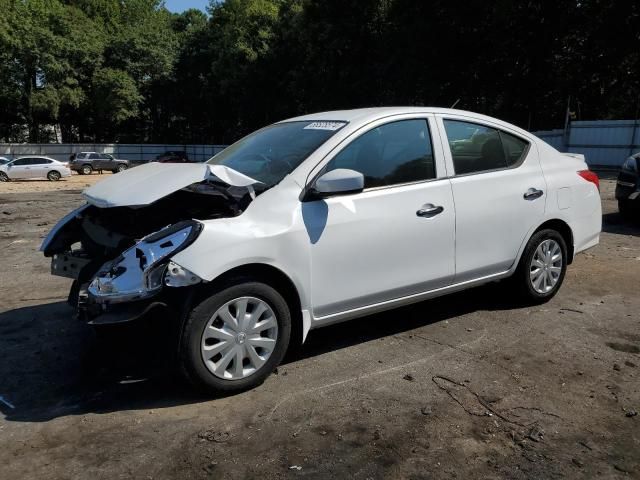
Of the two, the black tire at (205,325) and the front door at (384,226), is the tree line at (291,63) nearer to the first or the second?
the front door at (384,226)

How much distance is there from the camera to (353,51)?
37719 millimetres

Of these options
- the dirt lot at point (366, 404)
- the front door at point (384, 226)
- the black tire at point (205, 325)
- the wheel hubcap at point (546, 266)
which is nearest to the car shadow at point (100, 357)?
the dirt lot at point (366, 404)

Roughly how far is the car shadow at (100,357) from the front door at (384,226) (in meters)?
0.65

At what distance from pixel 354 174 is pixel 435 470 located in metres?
1.85

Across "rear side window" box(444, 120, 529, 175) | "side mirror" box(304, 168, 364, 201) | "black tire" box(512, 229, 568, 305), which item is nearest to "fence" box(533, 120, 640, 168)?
"black tire" box(512, 229, 568, 305)

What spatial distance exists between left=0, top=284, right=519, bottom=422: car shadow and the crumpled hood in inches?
33.6

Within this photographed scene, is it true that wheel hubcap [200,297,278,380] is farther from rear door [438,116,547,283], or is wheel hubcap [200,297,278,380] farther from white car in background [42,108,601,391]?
rear door [438,116,547,283]

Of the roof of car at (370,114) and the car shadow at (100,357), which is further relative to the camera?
the roof of car at (370,114)

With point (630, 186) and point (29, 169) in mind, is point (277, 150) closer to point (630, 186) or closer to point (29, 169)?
point (630, 186)

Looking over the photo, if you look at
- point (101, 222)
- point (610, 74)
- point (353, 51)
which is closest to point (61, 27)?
point (353, 51)

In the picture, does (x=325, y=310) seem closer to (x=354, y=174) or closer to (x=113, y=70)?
(x=354, y=174)

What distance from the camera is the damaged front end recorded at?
3477 millimetres

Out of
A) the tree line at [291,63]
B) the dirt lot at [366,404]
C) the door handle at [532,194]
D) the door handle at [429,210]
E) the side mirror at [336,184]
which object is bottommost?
the dirt lot at [366,404]

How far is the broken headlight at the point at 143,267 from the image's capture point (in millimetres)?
3457
